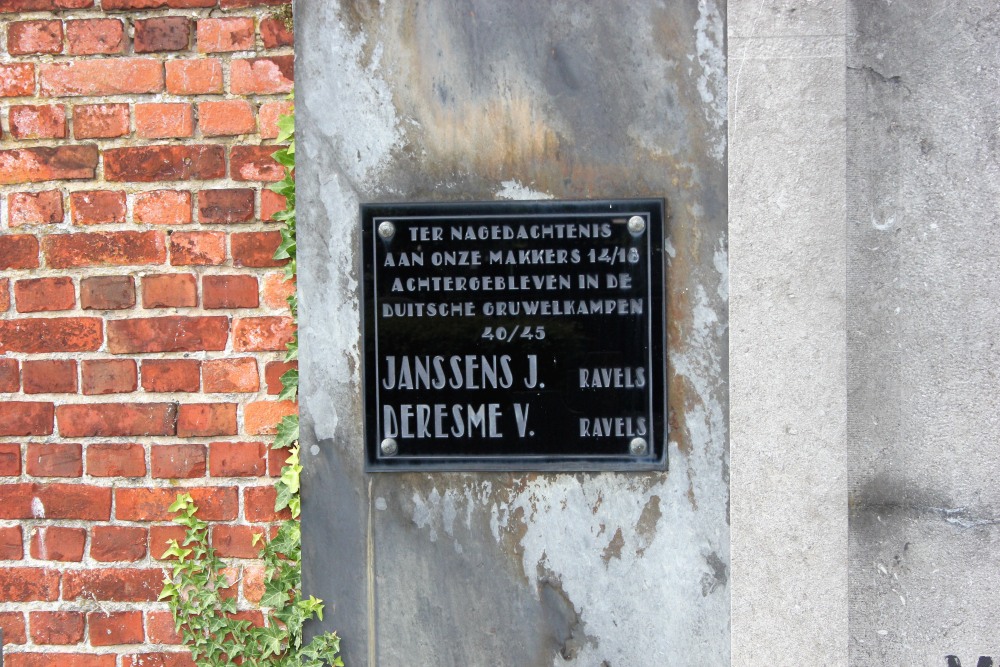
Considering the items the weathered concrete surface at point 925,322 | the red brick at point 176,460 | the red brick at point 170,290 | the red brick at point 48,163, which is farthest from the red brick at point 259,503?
the weathered concrete surface at point 925,322

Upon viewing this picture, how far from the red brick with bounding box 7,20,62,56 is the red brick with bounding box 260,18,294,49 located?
49cm

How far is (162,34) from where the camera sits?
1781 mm

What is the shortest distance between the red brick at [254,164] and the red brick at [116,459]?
690mm

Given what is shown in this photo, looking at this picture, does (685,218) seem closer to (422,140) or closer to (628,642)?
(422,140)

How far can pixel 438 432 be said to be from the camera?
1782 mm

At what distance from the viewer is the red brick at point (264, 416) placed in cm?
180

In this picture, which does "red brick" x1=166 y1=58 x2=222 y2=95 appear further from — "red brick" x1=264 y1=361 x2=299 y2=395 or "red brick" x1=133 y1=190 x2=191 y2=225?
"red brick" x1=264 y1=361 x2=299 y2=395

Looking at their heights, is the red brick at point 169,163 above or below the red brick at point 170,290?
above

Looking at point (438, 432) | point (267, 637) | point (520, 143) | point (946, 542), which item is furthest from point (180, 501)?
point (946, 542)

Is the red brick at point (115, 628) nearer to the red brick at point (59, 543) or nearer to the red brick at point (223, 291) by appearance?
the red brick at point (59, 543)

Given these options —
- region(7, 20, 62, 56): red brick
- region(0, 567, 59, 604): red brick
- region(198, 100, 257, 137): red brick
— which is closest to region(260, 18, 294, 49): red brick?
region(198, 100, 257, 137): red brick

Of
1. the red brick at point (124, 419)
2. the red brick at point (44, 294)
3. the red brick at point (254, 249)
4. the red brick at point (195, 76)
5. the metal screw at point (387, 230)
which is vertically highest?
the red brick at point (195, 76)

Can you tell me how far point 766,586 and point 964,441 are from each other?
57 centimetres

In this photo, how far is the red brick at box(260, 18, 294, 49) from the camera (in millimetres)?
1772
